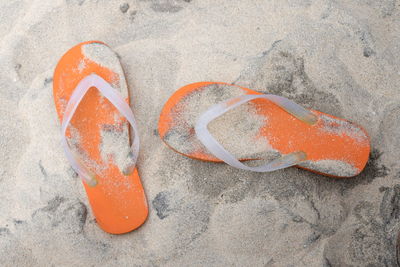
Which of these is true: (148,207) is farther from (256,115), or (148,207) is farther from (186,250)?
(256,115)

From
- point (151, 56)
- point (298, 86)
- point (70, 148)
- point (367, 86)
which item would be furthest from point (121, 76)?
point (367, 86)

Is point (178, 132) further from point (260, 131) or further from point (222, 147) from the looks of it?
point (260, 131)

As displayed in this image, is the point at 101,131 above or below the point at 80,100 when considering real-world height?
below

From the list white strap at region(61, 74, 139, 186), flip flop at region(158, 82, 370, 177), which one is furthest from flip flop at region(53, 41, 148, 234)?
flip flop at region(158, 82, 370, 177)

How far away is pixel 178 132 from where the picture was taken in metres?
1.23

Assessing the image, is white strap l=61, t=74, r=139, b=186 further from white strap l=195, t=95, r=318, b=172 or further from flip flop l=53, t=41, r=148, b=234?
white strap l=195, t=95, r=318, b=172

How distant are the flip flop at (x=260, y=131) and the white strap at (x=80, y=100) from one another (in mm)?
102

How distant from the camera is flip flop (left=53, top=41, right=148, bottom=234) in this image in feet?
3.99

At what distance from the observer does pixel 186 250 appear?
1.19m

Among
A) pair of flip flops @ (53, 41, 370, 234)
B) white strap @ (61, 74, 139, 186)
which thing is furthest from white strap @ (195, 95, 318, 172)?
white strap @ (61, 74, 139, 186)

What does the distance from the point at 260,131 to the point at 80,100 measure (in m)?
0.59

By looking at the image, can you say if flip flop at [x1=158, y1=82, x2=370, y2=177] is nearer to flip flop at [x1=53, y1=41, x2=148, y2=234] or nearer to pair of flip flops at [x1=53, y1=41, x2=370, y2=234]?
pair of flip flops at [x1=53, y1=41, x2=370, y2=234]

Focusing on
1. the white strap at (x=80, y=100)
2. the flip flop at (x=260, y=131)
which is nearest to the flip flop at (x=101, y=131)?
the white strap at (x=80, y=100)

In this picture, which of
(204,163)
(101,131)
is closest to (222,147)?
(204,163)
